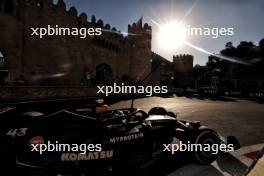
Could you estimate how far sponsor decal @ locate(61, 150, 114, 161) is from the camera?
2.96 m

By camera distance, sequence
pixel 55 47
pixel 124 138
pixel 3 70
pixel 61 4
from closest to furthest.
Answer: pixel 124 138 < pixel 3 70 < pixel 55 47 < pixel 61 4

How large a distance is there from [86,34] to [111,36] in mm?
5971

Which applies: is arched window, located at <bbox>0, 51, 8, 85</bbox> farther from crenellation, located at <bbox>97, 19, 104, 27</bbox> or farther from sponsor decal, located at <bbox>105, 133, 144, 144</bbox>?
sponsor decal, located at <bbox>105, 133, 144, 144</bbox>

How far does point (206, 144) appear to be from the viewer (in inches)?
161

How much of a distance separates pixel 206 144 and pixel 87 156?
7.62ft

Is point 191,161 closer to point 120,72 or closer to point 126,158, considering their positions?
point 126,158

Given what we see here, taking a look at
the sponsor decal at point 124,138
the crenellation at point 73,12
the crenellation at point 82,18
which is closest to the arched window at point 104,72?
the crenellation at point 82,18

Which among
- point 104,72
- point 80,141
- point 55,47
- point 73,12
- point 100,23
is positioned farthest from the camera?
point 104,72

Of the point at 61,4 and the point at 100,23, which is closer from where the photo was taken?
the point at 61,4

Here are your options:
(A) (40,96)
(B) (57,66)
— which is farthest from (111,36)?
(A) (40,96)

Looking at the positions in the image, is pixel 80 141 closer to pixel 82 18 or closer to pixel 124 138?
pixel 124 138

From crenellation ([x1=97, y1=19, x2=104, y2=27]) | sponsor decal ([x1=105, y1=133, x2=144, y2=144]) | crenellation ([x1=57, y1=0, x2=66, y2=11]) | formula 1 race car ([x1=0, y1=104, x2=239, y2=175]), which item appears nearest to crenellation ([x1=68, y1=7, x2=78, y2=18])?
crenellation ([x1=57, y1=0, x2=66, y2=11])

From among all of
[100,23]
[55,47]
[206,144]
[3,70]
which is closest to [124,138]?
[206,144]

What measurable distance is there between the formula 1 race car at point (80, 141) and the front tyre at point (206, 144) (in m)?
0.02
